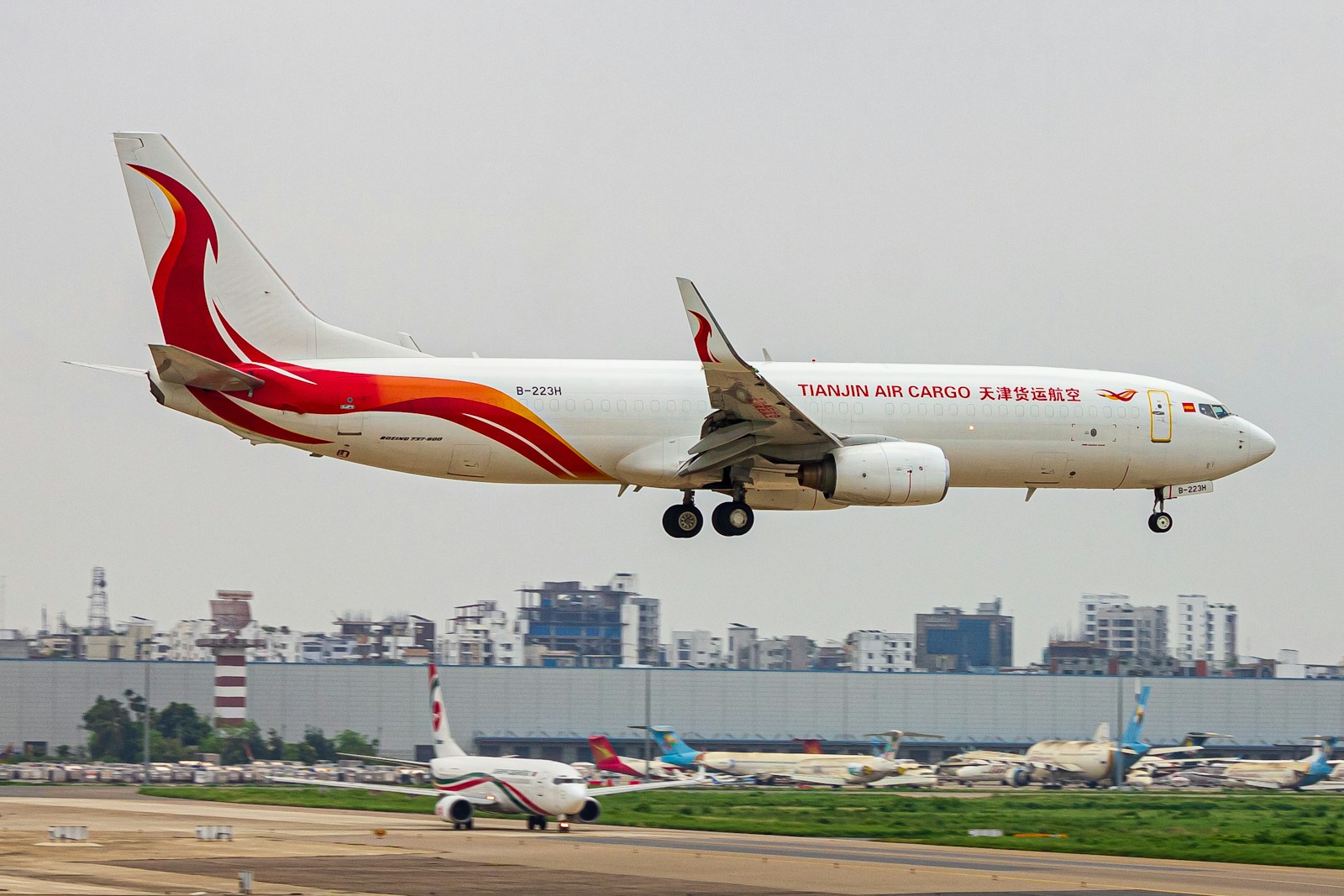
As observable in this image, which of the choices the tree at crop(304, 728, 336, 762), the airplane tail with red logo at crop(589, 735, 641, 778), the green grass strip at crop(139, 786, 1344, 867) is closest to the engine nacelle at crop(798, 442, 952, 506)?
the green grass strip at crop(139, 786, 1344, 867)

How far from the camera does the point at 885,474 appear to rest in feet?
120

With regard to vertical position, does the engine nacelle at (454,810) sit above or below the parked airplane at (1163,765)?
above

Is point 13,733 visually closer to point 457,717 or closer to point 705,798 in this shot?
point 457,717

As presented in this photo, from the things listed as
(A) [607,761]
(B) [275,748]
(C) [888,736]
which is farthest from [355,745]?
(C) [888,736]

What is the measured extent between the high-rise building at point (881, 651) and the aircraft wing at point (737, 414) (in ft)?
446

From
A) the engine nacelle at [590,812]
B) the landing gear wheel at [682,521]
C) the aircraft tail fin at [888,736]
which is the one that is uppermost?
the landing gear wheel at [682,521]

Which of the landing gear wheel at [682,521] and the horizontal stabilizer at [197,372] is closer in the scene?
the horizontal stabilizer at [197,372]

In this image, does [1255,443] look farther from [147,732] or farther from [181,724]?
[181,724]

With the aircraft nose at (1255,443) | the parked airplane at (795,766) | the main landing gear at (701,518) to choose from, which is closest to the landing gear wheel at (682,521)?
the main landing gear at (701,518)

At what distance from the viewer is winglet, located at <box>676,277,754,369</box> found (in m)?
34.7

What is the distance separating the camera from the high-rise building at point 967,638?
6831 inches

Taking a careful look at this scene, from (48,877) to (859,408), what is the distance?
1960 centimetres

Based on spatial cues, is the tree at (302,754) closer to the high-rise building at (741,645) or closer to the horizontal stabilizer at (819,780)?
the horizontal stabilizer at (819,780)

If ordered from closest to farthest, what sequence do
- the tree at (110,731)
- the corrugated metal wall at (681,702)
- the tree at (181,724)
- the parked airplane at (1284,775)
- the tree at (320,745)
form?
the parked airplane at (1284,775) < the tree at (110,731) < the tree at (181,724) < the tree at (320,745) < the corrugated metal wall at (681,702)
